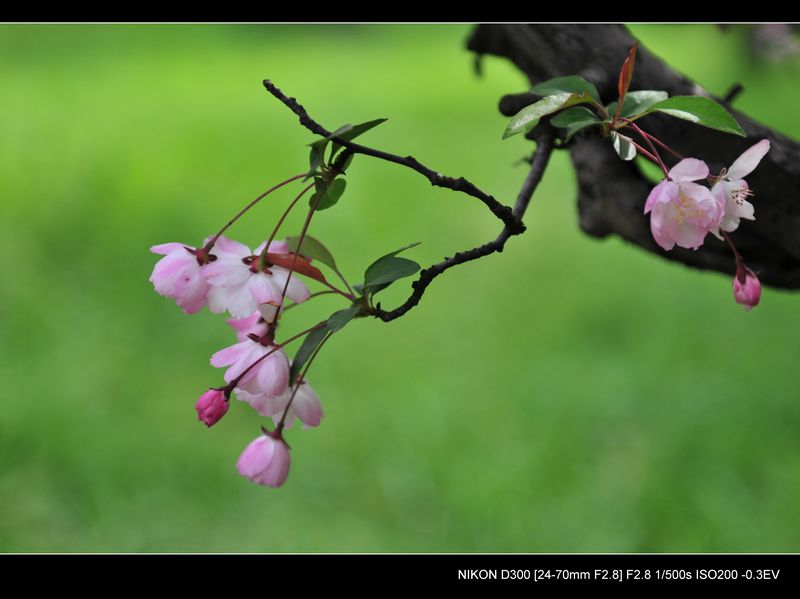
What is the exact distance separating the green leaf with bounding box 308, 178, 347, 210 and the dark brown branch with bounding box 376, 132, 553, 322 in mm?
91

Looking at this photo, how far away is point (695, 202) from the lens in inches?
26.3

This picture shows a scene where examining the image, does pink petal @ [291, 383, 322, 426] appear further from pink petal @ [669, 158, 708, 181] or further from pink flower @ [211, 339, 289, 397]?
pink petal @ [669, 158, 708, 181]

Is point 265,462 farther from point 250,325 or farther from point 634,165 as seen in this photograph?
point 634,165

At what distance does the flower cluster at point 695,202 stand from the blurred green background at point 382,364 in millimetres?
1373

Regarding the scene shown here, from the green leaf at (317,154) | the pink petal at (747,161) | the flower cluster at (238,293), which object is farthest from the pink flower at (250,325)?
the pink petal at (747,161)

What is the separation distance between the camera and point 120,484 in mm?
2209

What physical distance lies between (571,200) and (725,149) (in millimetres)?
2639

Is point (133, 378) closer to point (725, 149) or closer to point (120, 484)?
point (120, 484)

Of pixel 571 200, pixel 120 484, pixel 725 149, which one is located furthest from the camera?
pixel 571 200

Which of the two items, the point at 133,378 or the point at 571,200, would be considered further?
the point at 571,200

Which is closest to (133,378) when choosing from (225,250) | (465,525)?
(465,525)

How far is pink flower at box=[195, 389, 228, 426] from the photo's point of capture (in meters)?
0.68

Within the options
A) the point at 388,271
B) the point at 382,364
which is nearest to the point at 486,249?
the point at 388,271

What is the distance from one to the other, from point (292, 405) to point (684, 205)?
35cm
